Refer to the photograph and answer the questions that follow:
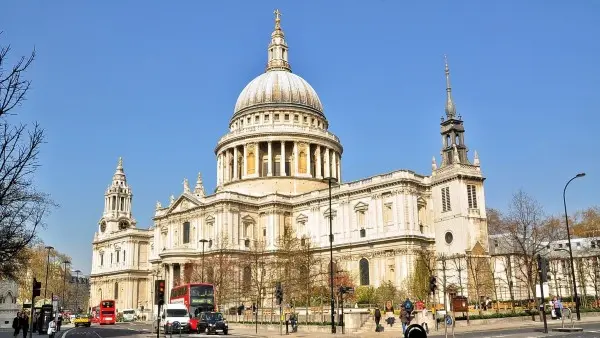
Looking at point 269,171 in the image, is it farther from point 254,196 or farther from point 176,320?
point 176,320

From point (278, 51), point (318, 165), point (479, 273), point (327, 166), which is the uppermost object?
point (278, 51)

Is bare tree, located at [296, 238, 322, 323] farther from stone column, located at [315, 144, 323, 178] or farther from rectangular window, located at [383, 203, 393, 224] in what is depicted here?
stone column, located at [315, 144, 323, 178]

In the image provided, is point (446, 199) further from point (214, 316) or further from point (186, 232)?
point (186, 232)

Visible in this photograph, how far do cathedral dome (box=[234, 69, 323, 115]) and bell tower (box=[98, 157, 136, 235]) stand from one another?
1368 inches

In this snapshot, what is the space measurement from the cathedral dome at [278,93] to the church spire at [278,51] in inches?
68.7

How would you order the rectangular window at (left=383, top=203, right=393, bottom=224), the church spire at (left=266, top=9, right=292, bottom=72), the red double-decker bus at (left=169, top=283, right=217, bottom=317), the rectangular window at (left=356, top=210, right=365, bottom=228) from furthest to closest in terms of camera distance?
the church spire at (left=266, top=9, right=292, bottom=72) < the rectangular window at (left=356, top=210, right=365, bottom=228) < the rectangular window at (left=383, top=203, right=393, bottom=224) < the red double-decker bus at (left=169, top=283, right=217, bottom=317)

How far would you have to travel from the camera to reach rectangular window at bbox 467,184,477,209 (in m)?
69.6

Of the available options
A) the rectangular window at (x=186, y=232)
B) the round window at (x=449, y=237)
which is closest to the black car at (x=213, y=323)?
the round window at (x=449, y=237)

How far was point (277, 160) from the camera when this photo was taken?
93.9 metres

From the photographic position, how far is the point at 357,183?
7781 centimetres

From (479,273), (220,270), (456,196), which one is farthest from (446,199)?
(220,270)

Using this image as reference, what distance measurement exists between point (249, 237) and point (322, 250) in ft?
36.3

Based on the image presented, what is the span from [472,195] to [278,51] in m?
50.9

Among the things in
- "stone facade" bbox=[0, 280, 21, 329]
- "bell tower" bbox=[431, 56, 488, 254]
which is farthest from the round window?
"stone facade" bbox=[0, 280, 21, 329]
